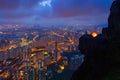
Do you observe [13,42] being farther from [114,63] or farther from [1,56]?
[114,63]

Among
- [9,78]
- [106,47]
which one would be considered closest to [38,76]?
[9,78]

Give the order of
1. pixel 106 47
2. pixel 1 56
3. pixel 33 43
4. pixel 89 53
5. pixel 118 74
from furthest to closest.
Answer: pixel 33 43 < pixel 1 56 < pixel 89 53 < pixel 106 47 < pixel 118 74

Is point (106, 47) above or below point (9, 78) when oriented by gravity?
above

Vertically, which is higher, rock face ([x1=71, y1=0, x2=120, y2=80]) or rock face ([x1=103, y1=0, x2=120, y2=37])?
rock face ([x1=103, y1=0, x2=120, y2=37])

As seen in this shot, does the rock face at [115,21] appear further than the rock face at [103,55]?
Yes

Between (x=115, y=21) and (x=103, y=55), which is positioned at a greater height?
(x=115, y=21)

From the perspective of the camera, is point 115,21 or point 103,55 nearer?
point 103,55

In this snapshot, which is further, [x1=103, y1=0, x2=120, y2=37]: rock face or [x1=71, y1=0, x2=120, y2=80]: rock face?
[x1=103, y1=0, x2=120, y2=37]: rock face

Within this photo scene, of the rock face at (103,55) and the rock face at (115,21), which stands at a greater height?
the rock face at (115,21)
